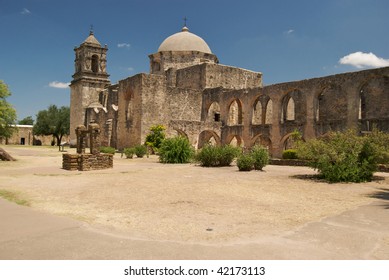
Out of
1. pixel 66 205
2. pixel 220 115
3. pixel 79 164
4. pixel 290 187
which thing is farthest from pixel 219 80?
pixel 66 205

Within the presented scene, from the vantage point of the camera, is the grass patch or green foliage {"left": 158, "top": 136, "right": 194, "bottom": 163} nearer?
the grass patch

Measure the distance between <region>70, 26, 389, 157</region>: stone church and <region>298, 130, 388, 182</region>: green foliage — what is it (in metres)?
8.73

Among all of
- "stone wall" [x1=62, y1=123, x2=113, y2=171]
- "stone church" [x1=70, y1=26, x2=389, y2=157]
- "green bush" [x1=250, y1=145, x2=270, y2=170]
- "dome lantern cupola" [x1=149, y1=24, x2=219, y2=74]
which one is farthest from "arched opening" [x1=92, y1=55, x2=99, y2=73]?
"green bush" [x1=250, y1=145, x2=270, y2=170]

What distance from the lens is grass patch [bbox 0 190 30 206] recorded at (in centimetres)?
580

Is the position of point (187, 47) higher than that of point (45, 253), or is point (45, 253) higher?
point (187, 47)

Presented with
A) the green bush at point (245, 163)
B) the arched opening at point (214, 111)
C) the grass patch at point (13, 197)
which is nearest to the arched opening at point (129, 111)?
the arched opening at point (214, 111)

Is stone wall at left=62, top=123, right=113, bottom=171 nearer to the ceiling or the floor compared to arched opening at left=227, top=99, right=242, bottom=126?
nearer to the floor

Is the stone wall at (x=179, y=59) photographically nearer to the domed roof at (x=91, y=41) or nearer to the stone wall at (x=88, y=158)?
the domed roof at (x=91, y=41)

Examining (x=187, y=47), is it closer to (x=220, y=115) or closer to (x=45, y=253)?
(x=220, y=115)

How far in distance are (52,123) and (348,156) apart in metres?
40.7

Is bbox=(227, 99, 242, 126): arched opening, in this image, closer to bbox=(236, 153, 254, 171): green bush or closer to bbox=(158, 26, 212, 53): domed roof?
bbox=(158, 26, 212, 53): domed roof

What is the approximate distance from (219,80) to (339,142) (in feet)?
63.0

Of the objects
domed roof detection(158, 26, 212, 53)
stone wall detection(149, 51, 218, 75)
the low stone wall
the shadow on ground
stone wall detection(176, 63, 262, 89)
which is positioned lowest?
the shadow on ground
